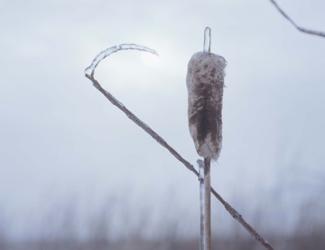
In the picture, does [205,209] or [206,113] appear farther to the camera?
[206,113]

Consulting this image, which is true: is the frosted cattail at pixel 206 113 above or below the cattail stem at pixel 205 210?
above

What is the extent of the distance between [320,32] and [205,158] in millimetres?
475

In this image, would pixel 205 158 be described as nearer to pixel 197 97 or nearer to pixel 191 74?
pixel 197 97

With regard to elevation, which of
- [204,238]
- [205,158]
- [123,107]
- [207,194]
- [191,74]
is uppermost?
[191,74]

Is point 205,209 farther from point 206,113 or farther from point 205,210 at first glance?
point 206,113

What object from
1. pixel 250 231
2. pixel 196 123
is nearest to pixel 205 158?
pixel 196 123

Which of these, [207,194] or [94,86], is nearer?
[207,194]

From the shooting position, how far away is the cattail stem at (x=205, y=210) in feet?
3.35

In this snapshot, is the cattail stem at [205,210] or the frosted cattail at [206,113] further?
the frosted cattail at [206,113]

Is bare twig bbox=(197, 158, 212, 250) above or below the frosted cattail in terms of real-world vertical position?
below

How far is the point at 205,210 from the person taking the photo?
1063 millimetres

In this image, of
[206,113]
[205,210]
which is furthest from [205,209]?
[206,113]

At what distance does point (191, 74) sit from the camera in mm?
1316

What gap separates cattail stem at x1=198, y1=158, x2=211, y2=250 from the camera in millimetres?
1021
